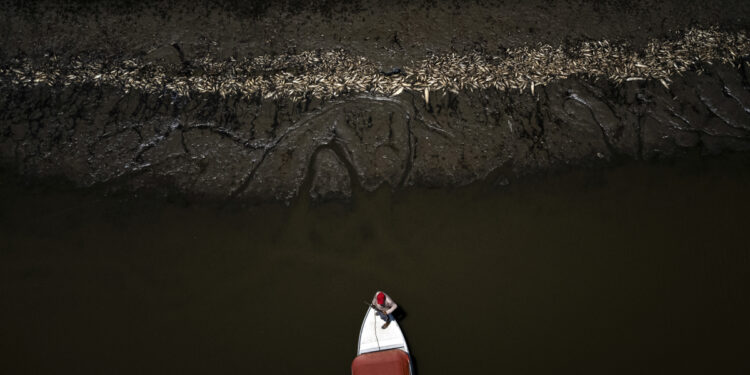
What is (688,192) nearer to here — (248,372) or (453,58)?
(453,58)

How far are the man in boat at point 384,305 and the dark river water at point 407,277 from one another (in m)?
0.32

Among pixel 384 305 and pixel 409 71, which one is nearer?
pixel 384 305

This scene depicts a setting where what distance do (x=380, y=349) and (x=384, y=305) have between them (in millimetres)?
611

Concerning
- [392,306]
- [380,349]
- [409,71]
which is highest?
[409,71]

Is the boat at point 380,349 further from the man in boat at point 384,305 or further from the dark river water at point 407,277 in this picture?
the dark river water at point 407,277

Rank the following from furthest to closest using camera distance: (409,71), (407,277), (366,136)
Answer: (409,71) → (366,136) → (407,277)

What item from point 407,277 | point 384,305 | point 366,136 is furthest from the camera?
point 366,136

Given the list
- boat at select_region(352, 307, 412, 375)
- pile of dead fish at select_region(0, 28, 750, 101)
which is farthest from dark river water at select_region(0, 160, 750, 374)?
pile of dead fish at select_region(0, 28, 750, 101)

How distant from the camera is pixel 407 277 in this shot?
22.5ft

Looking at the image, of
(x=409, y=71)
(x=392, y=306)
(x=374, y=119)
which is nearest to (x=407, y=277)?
(x=392, y=306)

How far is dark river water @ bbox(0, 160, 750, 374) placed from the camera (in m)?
6.58

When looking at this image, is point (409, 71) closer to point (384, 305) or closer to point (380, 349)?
point (384, 305)

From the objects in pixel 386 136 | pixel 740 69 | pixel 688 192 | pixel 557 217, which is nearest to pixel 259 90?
pixel 386 136

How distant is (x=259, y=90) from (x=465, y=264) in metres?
4.04
